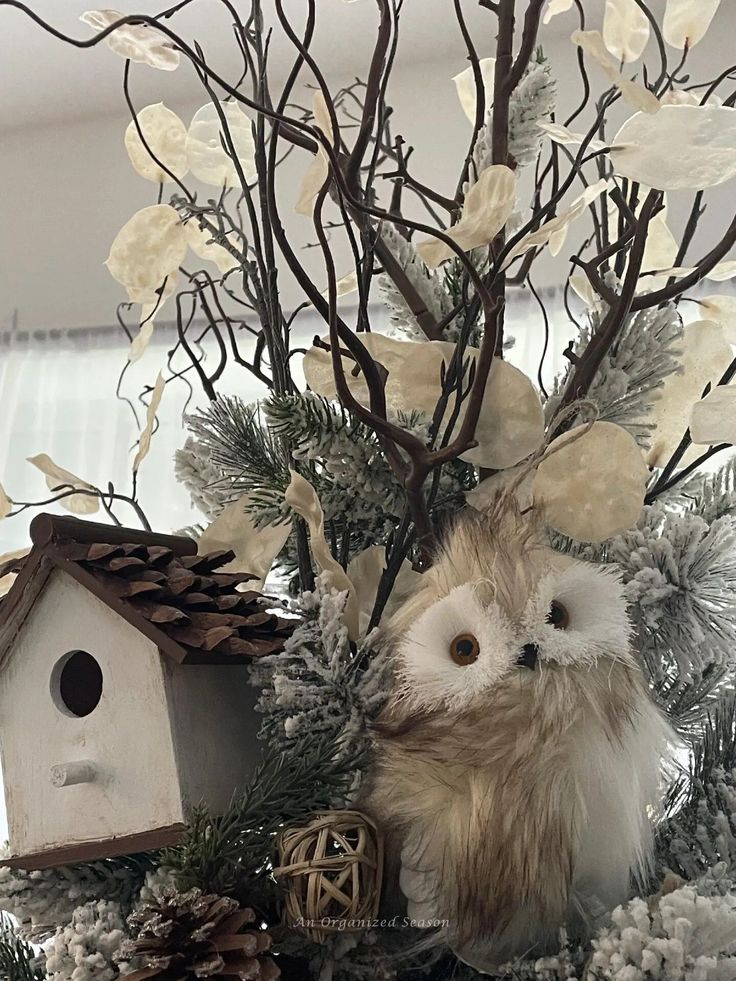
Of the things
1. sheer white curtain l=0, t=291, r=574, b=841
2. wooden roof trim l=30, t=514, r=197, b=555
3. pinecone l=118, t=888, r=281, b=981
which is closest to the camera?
pinecone l=118, t=888, r=281, b=981

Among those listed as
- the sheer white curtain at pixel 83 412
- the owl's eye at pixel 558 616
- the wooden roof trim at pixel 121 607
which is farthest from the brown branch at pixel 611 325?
the sheer white curtain at pixel 83 412

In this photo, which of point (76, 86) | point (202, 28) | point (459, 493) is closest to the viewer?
point (459, 493)

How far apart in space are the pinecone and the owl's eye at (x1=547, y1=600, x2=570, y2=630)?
0.17 metres

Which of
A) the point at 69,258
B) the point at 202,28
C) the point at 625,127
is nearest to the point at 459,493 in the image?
the point at 625,127

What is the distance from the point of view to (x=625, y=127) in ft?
1.36

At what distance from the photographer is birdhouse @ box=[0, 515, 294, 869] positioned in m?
0.47

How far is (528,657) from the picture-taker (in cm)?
41

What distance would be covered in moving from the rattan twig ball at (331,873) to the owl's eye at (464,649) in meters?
0.08

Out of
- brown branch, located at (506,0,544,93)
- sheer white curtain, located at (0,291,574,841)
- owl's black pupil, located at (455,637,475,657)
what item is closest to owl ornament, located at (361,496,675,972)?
owl's black pupil, located at (455,637,475,657)

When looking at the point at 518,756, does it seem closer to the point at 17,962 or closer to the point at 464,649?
the point at 464,649

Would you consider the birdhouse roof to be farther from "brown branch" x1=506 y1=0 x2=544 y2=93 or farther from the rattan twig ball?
"brown branch" x1=506 y1=0 x2=544 y2=93

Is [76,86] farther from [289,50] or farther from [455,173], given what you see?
[455,173]

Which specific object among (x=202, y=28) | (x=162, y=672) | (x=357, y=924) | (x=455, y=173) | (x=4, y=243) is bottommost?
(x=357, y=924)

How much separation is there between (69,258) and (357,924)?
1.83 m
